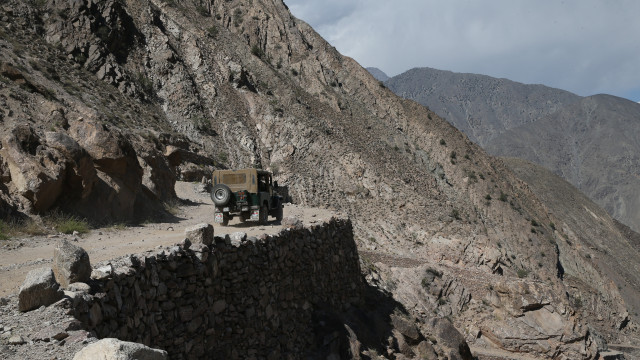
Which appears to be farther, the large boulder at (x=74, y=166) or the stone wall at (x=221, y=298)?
the large boulder at (x=74, y=166)

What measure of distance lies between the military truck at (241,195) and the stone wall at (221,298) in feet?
9.61

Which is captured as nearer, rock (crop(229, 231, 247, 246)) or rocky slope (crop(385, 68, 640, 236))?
rock (crop(229, 231, 247, 246))

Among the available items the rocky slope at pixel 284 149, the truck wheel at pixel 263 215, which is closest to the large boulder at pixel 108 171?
the rocky slope at pixel 284 149

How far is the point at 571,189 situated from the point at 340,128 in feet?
201

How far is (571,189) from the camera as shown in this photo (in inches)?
3492

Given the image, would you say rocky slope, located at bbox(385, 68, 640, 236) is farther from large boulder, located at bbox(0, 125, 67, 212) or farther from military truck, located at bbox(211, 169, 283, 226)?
large boulder, located at bbox(0, 125, 67, 212)

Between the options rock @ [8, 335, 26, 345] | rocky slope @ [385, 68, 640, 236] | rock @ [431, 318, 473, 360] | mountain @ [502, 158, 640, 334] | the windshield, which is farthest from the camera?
rocky slope @ [385, 68, 640, 236]

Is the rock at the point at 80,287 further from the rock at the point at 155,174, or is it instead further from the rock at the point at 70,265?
the rock at the point at 155,174

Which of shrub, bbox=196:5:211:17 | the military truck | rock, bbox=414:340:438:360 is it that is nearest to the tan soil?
the military truck

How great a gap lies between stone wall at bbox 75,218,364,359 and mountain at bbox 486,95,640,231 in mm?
137723

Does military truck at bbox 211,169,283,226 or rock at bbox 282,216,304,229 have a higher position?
military truck at bbox 211,169,283,226

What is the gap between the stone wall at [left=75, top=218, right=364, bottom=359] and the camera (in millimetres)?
5629

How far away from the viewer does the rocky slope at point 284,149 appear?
15438 mm

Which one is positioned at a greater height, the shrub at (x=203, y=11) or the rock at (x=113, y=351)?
the shrub at (x=203, y=11)
